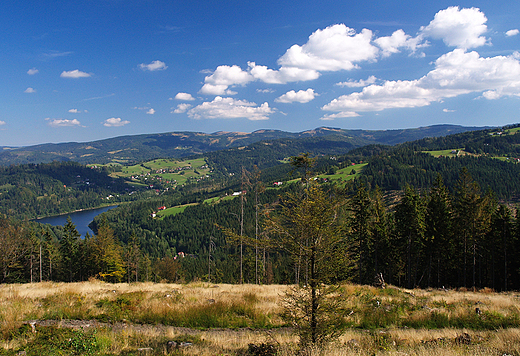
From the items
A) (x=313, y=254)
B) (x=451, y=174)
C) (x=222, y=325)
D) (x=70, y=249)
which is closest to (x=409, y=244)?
(x=222, y=325)

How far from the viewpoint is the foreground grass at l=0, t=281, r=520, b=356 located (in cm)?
738

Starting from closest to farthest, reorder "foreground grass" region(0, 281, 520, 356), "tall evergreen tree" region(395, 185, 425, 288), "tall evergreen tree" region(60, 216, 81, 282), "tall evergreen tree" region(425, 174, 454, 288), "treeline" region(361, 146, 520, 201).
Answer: "foreground grass" region(0, 281, 520, 356) < "tall evergreen tree" region(395, 185, 425, 288) < "tall evergreen tree" region(425, 174, 454, 288) < "tall evergreen tree" region(60, 216, 81, 282) < "treeline" region(361, 146, 520, 201)

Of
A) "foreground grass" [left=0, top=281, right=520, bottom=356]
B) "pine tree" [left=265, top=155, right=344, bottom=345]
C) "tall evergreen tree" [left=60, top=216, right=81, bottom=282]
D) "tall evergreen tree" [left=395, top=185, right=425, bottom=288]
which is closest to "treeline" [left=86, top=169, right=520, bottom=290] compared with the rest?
"tall evergreen tree" [left=395, top=185, right=425, bottom=288]

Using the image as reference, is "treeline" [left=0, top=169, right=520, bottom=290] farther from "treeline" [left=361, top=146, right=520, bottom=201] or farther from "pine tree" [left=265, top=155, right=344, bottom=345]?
"treeline" [left=361, top=146, right=520, bottom=201]

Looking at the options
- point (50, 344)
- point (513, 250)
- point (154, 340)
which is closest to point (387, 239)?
point (513, 250)

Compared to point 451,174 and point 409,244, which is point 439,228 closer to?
point 409,244

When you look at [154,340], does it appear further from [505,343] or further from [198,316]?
[505,343]

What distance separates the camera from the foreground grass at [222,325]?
24.2ft

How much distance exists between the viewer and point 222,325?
11688mm

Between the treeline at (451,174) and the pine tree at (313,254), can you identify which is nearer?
the pine tree at (313,254)

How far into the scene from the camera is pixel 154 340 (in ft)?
28.7

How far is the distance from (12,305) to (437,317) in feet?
65.1

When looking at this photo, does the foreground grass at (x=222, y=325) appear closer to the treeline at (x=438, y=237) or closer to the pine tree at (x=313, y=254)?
the pine tree at (x=313, y=254)

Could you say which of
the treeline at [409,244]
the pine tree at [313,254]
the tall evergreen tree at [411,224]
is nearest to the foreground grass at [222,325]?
the pine tree at [313,254]
